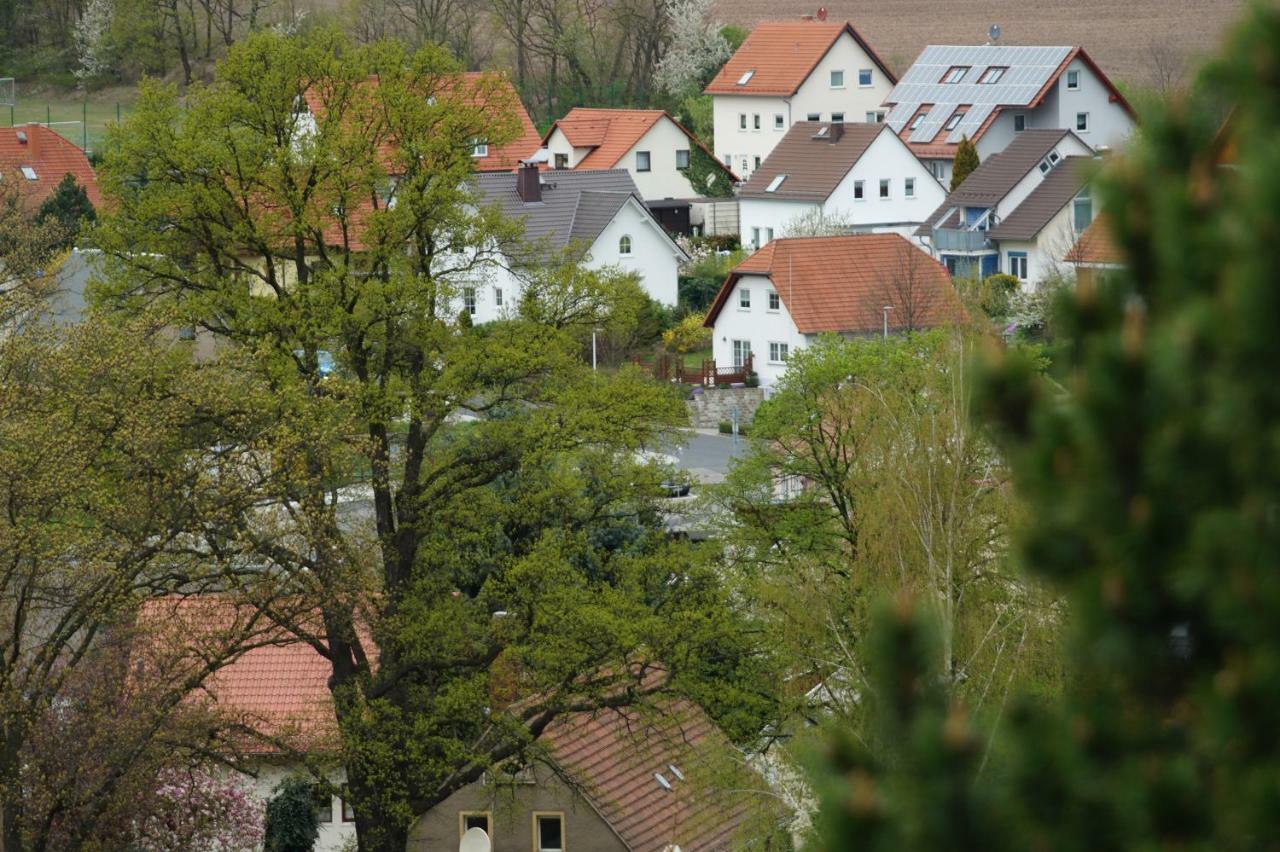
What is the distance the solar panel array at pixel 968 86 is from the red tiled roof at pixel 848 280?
18924 millimetres

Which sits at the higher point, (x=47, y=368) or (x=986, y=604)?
(x=47, y=368)

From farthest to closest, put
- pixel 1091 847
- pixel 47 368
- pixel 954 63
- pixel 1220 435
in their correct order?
pixel 954 63 < pixel 47 368 < pixel 1091 847 < pixel 1220 435

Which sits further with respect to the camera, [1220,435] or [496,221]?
[496,221]

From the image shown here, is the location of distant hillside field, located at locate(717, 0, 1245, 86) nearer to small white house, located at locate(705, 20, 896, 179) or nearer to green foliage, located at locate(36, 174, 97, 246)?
small white house, located at locate(705, 20, 896, 179)

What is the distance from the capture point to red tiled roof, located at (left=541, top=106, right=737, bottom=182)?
68312mm

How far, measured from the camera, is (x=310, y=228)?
20594mm

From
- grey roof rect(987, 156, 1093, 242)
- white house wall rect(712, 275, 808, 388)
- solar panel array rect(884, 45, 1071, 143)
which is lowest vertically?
white house wall rect(712, 275, 808, 388)

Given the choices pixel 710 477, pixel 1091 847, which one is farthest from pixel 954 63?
pixel 1091 847

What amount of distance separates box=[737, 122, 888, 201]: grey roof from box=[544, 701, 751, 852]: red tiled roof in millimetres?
38651

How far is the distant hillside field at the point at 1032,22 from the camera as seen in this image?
92750 millimetres

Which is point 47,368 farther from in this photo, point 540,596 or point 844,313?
point 844,313

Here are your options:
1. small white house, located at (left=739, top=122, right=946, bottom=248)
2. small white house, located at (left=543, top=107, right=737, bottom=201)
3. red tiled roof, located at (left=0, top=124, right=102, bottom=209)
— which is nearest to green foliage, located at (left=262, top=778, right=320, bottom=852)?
red tiled roof, located at (left=0, top=124, right=102, bottom=209)

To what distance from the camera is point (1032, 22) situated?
330ft

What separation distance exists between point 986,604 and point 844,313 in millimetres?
29656
